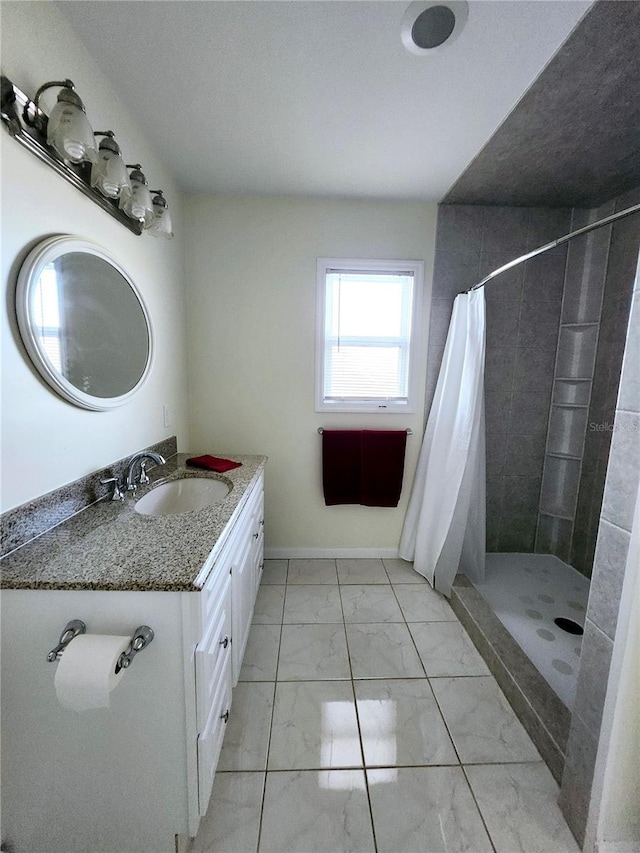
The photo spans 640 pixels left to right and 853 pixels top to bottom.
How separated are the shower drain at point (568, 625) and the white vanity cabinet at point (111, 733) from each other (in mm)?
1802

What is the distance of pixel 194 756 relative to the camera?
85 cm

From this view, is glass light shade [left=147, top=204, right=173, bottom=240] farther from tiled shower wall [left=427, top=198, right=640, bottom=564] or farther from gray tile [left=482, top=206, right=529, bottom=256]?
gray tile [left=482, top=206, right=529, bottom=256]

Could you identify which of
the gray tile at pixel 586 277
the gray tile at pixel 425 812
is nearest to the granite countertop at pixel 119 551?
the gray tile at pixel 425 812

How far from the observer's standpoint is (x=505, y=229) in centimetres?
206

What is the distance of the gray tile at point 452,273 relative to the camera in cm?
209

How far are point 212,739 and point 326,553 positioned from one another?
1441mm

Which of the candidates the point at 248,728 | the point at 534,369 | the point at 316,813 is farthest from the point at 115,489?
the point at 534,369

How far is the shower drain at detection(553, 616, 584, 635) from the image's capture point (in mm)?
1676

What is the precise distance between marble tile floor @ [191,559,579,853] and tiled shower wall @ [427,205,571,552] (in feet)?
3.76

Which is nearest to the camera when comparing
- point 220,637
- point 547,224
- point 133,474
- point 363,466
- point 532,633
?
point 220,637

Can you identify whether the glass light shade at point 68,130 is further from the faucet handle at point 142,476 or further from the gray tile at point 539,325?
the gray tile at point 539,325

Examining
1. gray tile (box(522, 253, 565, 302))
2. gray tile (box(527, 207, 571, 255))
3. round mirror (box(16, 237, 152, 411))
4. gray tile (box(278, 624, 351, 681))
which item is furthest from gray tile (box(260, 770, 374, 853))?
gray tile (box(527, 207, 571, 255))

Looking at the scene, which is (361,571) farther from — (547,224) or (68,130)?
(547,224)

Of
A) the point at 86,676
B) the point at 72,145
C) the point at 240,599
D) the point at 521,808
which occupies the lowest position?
the point at 521,808
